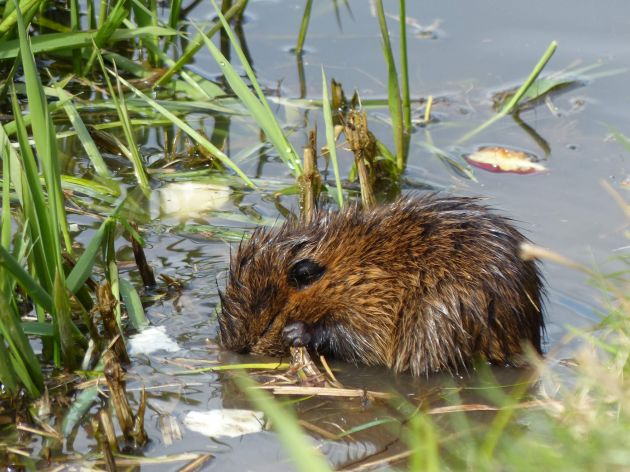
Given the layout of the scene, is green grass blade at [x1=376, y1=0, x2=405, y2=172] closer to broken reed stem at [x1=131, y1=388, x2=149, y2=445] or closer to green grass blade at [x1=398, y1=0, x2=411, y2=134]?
green grass blade at [x1=398, y1=0, x2=411, y2=134]

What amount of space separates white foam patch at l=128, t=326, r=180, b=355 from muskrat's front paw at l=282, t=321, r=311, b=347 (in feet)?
1.41

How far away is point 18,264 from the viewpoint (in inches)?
135

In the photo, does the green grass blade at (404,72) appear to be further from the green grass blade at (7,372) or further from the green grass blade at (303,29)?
the green grass blade at (7,372)

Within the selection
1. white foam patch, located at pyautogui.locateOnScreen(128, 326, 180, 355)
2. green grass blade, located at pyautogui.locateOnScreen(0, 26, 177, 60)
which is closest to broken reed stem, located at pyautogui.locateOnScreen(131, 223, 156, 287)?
white foam patch, located at pyautogui.locateOnScreen(128, 326, 180, 355)

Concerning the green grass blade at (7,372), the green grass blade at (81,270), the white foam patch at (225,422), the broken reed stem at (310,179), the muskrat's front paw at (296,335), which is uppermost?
the broken reed stem at (310,179)

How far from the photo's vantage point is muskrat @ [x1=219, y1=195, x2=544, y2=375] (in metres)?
4.17

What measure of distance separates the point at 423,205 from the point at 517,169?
4.75ft

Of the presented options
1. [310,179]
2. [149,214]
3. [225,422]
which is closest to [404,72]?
[310,179]

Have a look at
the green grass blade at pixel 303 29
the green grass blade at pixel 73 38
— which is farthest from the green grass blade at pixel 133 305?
the green grass blade at pixel 303 29

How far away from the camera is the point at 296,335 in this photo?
429 cm

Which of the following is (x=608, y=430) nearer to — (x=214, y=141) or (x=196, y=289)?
(x=196, y=289)

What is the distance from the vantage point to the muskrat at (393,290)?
417cm

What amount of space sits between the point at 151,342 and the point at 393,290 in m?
0.97

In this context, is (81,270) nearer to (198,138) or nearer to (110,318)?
(110,318)
